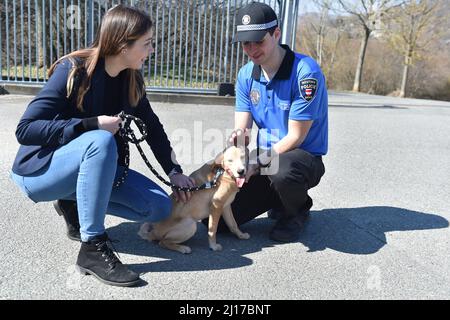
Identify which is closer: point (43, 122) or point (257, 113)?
point (43, 122)

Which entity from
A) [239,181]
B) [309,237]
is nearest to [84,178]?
[239,181]

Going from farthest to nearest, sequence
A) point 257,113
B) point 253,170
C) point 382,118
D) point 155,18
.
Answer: point 382,118 < point 155,18 < point 257,113 < point 253,170

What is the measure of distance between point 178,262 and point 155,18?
7691 millimetres

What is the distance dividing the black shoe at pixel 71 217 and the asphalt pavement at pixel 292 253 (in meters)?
0.06

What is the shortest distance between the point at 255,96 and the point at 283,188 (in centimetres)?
75

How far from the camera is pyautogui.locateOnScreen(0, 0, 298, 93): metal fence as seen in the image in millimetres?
9383

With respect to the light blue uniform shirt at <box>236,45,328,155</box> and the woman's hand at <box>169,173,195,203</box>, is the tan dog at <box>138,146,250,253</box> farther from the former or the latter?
the light blue uniform shirt at <box>236,45,328,155</box>

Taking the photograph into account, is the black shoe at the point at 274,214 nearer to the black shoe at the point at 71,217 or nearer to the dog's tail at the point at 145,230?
the dog's tail at the point at 145,230

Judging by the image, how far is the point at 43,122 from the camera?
2.69 metres

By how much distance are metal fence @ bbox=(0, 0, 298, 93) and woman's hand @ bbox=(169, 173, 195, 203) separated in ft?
21.5

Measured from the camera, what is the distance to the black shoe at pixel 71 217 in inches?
130
